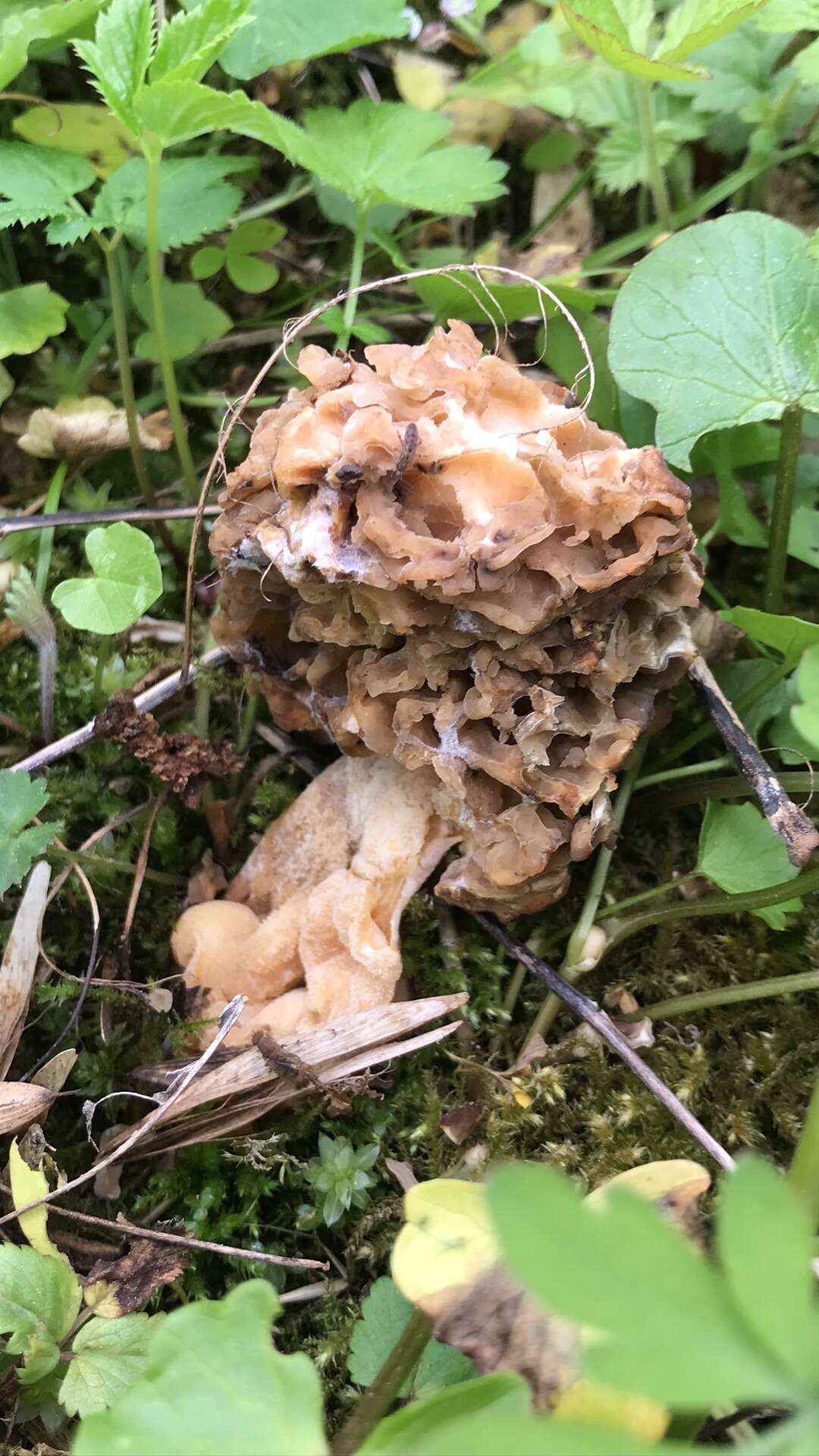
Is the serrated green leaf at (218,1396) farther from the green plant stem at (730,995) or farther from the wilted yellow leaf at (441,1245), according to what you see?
the green plant stem at (730,995)

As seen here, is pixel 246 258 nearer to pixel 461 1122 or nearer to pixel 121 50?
pixel 121 50

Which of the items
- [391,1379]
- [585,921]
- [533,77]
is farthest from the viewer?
[533,77]

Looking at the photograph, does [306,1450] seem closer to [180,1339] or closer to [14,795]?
[180,1339]

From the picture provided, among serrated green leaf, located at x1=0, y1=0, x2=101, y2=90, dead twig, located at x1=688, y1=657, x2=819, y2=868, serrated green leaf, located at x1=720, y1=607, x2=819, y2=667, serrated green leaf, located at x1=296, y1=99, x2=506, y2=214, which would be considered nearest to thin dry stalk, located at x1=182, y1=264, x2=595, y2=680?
serrated green leaf, located at x1=296, y1=99, x2=506, y2=214

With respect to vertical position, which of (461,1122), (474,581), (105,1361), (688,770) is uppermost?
(474,581)

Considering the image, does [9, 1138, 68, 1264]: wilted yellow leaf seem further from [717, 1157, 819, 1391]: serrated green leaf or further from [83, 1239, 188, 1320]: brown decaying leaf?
[717, 1157, 819, 1391]: serrated green leaf

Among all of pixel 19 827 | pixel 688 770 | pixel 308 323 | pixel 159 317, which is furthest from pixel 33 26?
pixel 688 770
